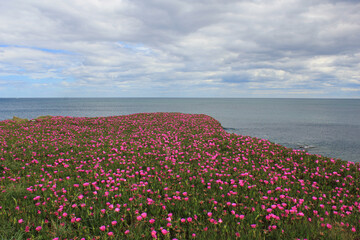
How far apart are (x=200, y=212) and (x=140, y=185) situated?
7.26 ft

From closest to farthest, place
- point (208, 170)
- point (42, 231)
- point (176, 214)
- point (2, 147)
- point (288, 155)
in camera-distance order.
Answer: point (42, 231) < point (176, 214) < point (208, 170) < point (288, 155) < point (2, 147)

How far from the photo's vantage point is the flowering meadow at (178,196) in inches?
180

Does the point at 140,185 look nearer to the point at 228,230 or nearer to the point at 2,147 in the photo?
the point at 228,230

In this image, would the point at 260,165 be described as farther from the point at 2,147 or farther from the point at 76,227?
the point at 2,147

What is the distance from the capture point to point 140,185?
6656 millimetres

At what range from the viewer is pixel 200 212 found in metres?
5.41

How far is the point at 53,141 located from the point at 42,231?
10.2 metres

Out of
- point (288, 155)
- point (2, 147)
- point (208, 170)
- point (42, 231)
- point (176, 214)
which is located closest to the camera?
point (42, 231)

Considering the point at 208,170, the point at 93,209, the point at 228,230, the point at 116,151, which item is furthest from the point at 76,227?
the point at 116,151

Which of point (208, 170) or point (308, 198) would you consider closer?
point (308, 198)

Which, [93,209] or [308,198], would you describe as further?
[308,198]

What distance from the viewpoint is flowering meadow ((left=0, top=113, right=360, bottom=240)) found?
15.0 ft

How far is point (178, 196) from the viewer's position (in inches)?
234

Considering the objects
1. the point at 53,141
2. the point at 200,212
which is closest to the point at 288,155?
the point at 200,212
